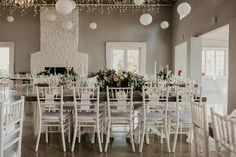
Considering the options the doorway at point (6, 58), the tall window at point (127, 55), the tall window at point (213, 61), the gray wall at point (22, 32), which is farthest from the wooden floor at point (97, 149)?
the tall window at point (213, 61)

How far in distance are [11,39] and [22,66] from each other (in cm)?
134

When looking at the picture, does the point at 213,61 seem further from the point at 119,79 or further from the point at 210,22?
the point at 119,79

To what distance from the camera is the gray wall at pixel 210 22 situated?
7430 mm

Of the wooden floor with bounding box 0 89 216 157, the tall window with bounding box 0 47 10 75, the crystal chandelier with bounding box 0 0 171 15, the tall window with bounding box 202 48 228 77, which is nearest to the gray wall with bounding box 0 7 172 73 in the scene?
the crystal chandelier with bounding box 0 0 171 15

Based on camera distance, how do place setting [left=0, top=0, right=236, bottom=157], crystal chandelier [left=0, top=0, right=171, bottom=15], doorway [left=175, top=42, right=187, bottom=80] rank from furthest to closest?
crystal chandelier [left=0, top=0, right=171, bottom=15] < doorway [left=175, top=42, right=187, bottom=80] < place setting [left=0, top=0, right=236, bottom=157]

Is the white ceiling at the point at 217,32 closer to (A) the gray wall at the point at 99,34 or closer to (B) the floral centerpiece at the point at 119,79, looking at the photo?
(A) the gray wall at the point at 99,34

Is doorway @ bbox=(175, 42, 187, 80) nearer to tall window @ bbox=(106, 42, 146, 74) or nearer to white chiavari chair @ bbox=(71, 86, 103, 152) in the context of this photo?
tall window @ bbox=(106, 42, 146, 74)

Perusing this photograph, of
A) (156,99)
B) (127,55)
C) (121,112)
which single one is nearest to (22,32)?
(127,55)

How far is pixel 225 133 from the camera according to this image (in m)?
2.27

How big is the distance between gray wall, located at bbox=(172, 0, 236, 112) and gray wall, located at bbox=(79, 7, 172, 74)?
769 millimetres

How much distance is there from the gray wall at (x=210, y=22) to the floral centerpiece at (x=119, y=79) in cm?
274

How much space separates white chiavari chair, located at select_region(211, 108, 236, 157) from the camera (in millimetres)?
2094

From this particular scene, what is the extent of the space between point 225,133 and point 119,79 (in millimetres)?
3491

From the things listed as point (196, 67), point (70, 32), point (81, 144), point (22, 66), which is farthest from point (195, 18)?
point (22, 66)
